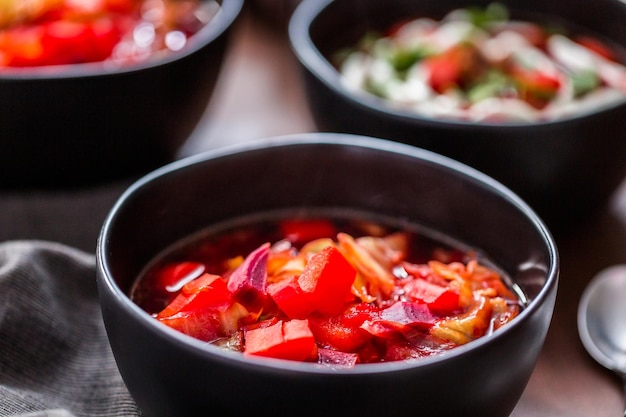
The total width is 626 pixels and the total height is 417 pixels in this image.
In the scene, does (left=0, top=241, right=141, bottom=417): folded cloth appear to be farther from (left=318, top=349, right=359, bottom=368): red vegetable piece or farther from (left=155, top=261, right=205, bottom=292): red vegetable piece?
(left=318, top=349, right=359, bottom=368): red vegetable piece

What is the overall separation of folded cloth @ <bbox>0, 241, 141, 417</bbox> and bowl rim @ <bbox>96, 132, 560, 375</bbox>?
19 cm

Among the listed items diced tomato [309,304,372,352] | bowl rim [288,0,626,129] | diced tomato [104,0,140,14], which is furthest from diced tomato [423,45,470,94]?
diced tomato [309,304,372,352]

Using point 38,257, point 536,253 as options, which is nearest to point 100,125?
point 38,257

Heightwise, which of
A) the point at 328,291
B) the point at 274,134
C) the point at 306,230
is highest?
the point at 328,291

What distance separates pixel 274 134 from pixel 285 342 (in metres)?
0.83

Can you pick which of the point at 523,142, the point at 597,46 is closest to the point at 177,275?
the point at 523,142

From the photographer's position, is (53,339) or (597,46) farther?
(597,46)

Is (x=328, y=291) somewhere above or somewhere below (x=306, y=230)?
above

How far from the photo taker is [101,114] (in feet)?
4.03

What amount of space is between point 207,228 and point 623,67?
847 millimetres

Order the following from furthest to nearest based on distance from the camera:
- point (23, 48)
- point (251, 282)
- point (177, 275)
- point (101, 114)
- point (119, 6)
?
1. point (119, 6)
2. point (23, 48)
3. point (101, 114)
4. point (177, 275)
5. point (251, 282)

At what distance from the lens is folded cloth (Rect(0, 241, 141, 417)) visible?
97 centimetres

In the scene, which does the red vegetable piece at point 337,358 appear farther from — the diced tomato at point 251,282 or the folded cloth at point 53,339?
the folded cloth at point 53,339

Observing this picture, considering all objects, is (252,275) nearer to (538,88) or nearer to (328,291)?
(328,291)
